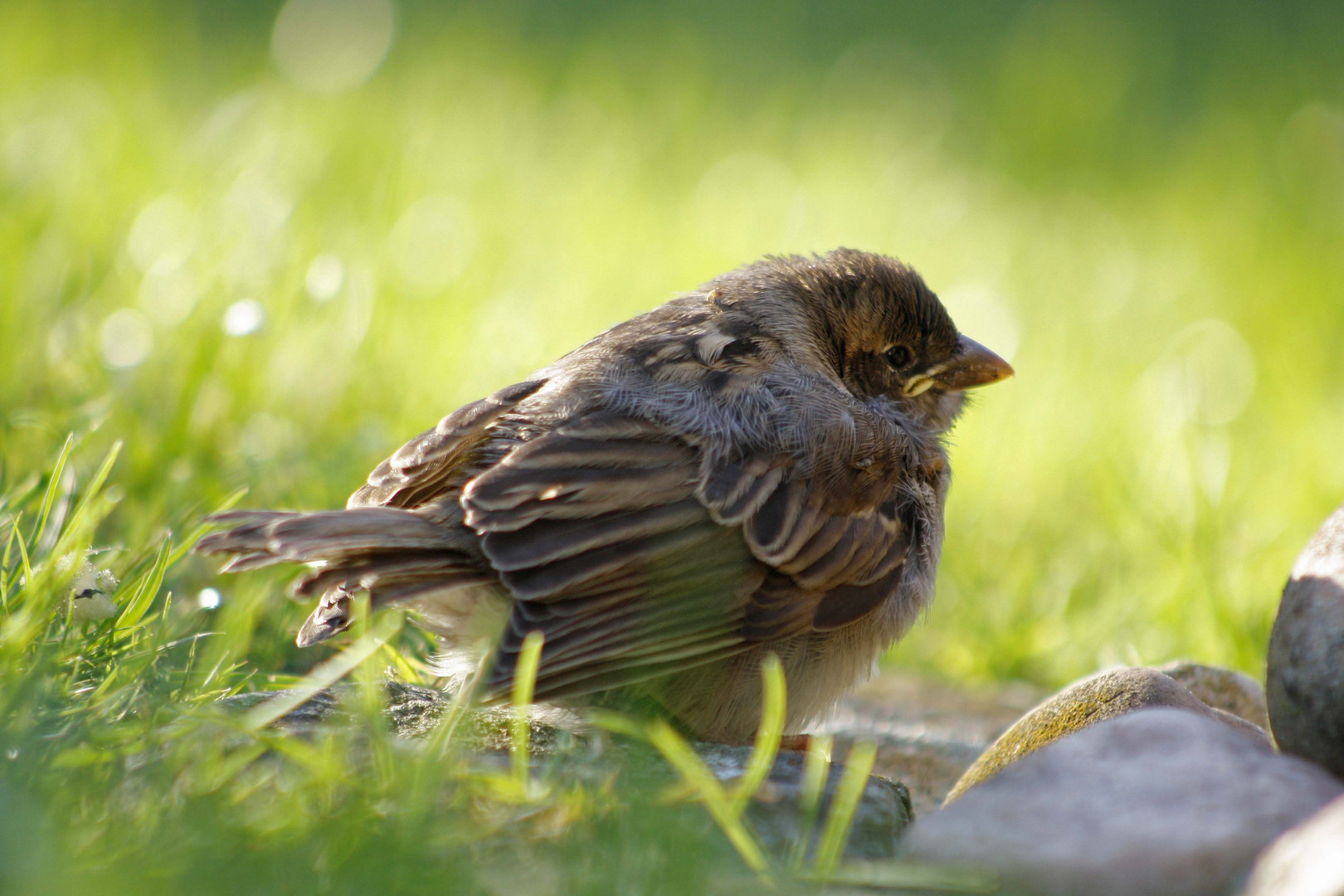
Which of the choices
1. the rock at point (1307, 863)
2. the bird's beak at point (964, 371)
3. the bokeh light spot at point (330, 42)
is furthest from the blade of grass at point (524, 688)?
the bokeh light spot at point (330, 42)

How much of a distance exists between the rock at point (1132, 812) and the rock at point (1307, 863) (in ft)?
0.30

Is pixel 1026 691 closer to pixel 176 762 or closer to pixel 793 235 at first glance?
pixel 176 762

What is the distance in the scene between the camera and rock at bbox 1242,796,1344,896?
1859 millimetres

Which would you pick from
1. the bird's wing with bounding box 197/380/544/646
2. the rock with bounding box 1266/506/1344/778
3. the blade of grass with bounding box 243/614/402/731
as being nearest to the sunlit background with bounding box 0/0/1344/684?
the bird's wing with bounding box 197/380/544/646

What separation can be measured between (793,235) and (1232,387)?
230cm

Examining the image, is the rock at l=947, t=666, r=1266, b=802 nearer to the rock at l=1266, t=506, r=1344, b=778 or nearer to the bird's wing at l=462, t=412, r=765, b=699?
the rock at l=1266, t=506, r=1344, b=778

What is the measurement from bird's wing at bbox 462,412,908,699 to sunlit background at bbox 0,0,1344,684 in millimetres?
782

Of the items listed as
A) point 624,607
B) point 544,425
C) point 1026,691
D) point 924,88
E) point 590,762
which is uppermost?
point 924,88

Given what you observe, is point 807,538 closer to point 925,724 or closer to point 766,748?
point 766,748

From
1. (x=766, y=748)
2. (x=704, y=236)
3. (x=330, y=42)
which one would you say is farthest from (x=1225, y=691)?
(x=330, y=42)

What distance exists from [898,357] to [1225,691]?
1.24 metres

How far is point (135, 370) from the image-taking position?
4328mm

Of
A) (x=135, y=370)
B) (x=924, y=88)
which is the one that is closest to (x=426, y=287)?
(x=135, y=370)

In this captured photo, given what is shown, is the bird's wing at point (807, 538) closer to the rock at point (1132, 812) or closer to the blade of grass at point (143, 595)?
the rock at point (1132, 812)
